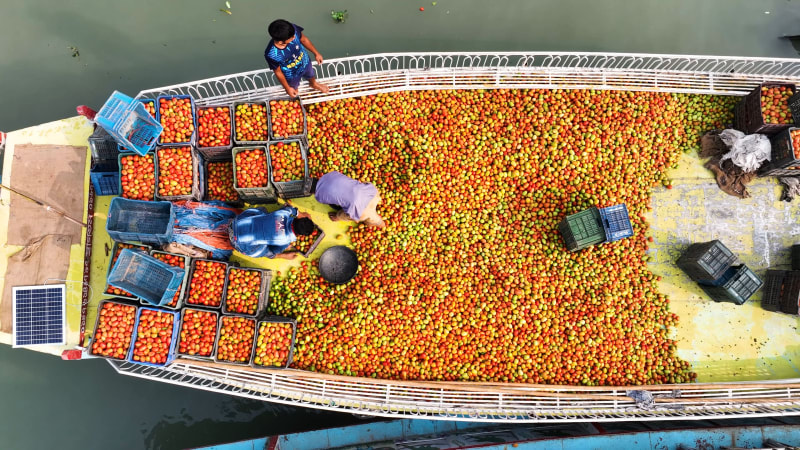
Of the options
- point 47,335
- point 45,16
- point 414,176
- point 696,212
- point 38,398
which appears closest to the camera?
point 47,335

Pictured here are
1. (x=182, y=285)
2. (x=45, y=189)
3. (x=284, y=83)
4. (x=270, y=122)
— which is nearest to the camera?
(x=182, y=285)

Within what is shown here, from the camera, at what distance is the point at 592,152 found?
5.23 meters

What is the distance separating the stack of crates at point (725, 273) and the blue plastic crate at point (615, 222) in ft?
3.17

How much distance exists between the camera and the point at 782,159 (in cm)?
481

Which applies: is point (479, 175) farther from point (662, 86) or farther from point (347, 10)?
point (347, 10)

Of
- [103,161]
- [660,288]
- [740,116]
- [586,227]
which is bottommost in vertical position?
[660,288]

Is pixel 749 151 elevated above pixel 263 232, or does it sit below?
above

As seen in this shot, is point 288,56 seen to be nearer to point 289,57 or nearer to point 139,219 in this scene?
point 289,57

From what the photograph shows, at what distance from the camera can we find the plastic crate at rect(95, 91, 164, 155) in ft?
13.9

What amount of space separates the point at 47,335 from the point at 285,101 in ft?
12.6

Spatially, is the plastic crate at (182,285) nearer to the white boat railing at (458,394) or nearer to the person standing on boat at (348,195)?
the white boat railing at (458,394)

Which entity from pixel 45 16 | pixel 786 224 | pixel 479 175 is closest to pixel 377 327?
pixel 479 175

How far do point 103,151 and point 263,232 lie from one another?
2.40 metres

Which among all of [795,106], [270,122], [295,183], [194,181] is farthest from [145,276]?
[795,106]
